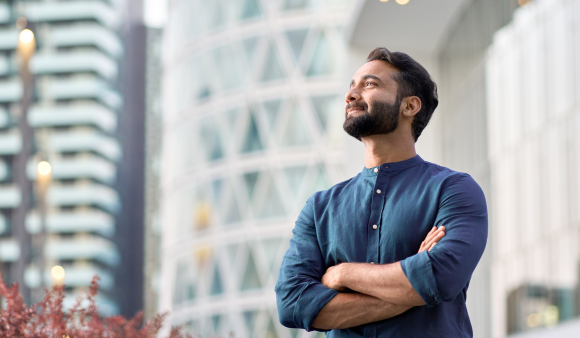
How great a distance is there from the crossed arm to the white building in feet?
31.7

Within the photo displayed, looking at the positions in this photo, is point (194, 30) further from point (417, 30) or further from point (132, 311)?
point (132, 311)

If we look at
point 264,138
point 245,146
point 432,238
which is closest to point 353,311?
point 432,238

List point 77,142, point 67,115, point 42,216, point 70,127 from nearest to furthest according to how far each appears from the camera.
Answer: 1. point 42,216
2. point 77,142
3. point 67,115
4. point 70,127

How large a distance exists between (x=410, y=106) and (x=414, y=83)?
3.6 inches

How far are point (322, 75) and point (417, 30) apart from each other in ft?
84.5

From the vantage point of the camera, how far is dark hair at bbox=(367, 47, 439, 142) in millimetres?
3100

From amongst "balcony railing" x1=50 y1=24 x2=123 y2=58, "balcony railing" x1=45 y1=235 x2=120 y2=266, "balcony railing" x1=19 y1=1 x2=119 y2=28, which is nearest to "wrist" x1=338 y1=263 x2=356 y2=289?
"balcony railing" x1=45 y1=235 x2=120 y2=266

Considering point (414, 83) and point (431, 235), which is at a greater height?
point (414, 83)

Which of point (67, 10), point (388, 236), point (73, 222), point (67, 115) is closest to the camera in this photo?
point (388, 236)

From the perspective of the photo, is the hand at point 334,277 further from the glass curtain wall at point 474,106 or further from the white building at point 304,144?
the glass curtain wall at point 474,106

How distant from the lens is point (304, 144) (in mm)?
35000

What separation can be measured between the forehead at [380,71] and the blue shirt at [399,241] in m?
0.34

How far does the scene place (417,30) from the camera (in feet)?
31.1

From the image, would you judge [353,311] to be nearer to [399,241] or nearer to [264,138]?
[399,241]
